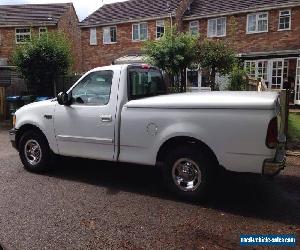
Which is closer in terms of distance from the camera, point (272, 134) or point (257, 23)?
point (272, 134)

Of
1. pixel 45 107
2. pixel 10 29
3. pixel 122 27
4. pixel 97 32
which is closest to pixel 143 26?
pixel 122 27

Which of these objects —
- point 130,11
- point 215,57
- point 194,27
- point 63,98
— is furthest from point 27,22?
point 63,98

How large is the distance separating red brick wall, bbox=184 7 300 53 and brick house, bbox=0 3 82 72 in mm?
12268

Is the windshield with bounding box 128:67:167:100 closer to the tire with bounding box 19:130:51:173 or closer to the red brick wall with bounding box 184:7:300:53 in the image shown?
the tire with bounding box 19:130:51:173

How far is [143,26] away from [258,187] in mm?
22885

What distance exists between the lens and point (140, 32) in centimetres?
2727

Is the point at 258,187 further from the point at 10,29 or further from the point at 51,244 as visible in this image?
the point at 10,29

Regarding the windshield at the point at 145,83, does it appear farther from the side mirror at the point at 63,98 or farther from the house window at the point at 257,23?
the house window at the point at 257,23

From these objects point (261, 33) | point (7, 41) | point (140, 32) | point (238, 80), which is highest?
point (140, 32)

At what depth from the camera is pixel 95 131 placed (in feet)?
19.7

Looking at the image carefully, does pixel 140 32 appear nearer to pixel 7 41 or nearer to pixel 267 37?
pixel 267 37

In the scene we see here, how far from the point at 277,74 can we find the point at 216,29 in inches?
219

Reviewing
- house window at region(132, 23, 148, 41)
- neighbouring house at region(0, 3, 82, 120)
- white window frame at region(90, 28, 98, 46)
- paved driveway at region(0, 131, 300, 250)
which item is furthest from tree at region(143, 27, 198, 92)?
white window frame at region(90, 28, 98, 46)

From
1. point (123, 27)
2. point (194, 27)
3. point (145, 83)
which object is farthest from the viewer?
point (123, 27)
